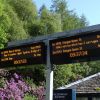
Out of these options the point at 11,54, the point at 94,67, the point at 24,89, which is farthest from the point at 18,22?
the point at 11,54

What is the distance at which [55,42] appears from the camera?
1364 cm

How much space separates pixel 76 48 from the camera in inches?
514

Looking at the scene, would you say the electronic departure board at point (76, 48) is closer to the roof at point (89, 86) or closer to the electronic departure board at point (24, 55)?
the electronic departure board at point (24, 55)

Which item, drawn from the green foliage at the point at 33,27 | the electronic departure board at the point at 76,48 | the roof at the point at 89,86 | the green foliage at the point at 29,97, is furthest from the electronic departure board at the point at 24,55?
the green foliage at the point at 33,27

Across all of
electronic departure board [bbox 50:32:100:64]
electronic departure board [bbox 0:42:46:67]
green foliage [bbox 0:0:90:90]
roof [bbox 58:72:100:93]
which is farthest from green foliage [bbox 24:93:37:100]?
electronic departure board [bbox 50:32:100:64]

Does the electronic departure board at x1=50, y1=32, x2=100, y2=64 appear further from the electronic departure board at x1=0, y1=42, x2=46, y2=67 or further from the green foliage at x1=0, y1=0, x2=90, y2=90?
the green foliage at x1=0, y1=0, x2=90, y2=90

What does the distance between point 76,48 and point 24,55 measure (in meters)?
2.05

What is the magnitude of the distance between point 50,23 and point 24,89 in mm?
13530

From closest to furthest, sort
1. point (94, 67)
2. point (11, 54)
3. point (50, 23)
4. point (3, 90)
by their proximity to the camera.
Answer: point (11, 54)
point (3, 90)
point (50, 23)
point (94, 67)

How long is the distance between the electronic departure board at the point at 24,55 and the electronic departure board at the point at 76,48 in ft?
1.38

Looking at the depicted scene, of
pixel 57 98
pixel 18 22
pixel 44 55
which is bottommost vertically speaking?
pixel 57 98

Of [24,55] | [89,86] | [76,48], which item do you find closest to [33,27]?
[89,86]

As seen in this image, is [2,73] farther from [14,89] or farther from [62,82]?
[62,82]

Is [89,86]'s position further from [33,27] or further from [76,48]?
[33,27]
